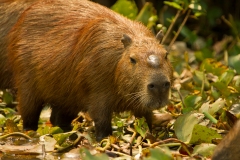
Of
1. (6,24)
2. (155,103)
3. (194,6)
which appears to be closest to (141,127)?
(155,103)

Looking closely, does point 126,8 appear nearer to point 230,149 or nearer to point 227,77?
point 227,77

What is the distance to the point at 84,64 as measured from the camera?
7352 mm

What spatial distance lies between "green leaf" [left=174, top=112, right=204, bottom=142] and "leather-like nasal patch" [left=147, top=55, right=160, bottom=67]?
1.63 ft

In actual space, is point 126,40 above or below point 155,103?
above

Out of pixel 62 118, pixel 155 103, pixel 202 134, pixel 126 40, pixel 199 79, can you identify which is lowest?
pixel 62 118

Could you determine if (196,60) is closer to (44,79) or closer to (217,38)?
(217,38)

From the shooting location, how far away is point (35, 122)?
807 centimetres

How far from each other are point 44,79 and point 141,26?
Answer: 1059 millimetres

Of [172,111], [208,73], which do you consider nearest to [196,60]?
[208,73]

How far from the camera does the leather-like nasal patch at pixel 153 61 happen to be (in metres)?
6.84

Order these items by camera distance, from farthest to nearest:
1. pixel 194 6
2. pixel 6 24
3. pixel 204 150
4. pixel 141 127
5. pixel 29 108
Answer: pixel 194 6
pixel 6 24
pixel 29 108
pixel 141 127
pixel 204 150

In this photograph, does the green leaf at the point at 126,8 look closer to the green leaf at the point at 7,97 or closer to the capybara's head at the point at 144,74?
the green leaf at the point at 7,97

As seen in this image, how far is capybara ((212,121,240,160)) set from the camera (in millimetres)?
5639

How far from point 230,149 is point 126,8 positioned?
450 cm
